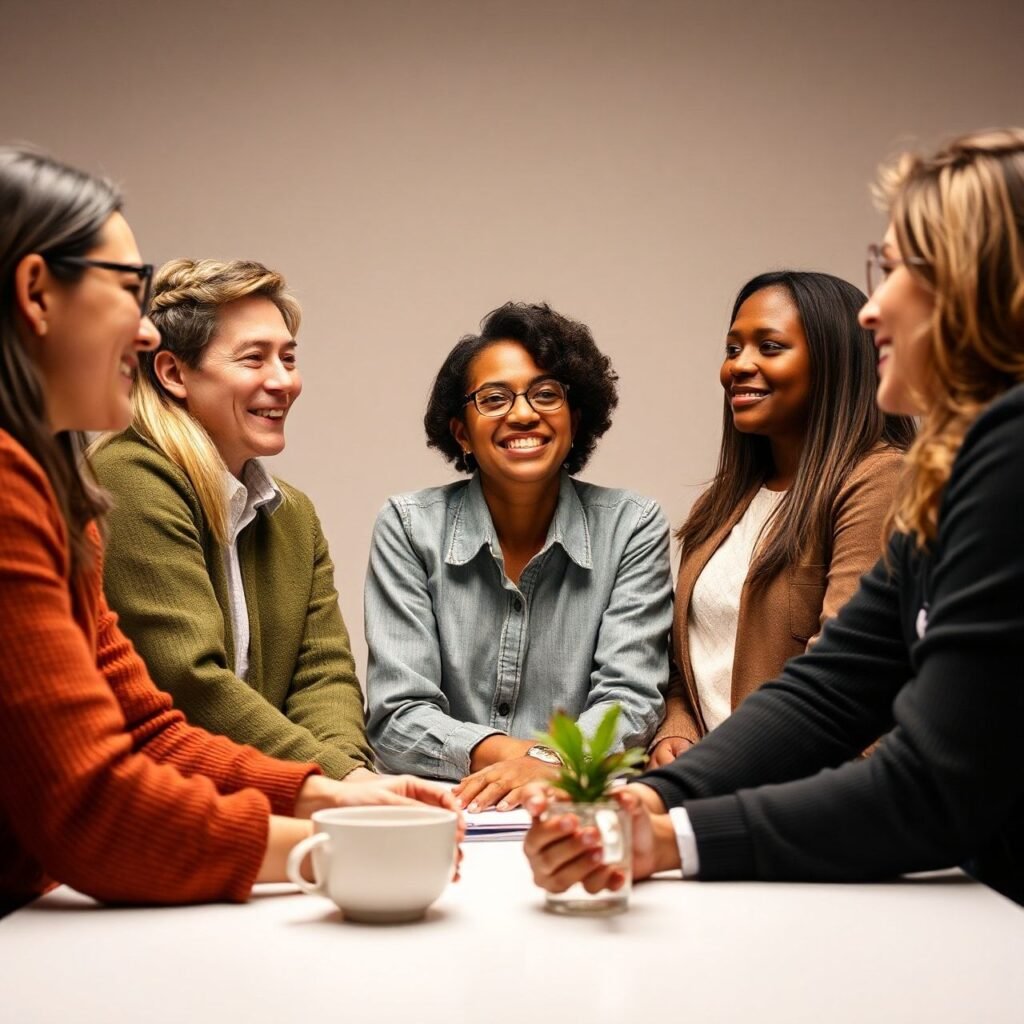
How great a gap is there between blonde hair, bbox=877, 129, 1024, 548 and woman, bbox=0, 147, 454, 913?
1.98ft

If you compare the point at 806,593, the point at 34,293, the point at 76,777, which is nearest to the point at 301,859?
the point at 76,777

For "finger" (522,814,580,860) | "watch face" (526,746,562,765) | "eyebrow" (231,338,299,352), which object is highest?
"eyebrow" (231,338,299,352)

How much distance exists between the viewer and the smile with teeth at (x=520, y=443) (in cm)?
266

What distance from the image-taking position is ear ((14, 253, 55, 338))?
4.01 ft

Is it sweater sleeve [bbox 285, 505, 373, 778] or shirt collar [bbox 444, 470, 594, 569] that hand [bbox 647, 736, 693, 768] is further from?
sweater sleeve [bbox 285, 505, 373, 778]

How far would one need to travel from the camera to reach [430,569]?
2607mm

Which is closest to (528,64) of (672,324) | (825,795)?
(672,324)

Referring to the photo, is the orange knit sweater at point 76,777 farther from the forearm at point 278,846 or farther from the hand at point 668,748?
the hand at point 668,748

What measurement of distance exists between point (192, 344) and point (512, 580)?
798 mm

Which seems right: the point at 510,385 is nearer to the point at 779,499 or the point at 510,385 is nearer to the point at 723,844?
the point at 779,499

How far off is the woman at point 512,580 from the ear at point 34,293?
1263 mm

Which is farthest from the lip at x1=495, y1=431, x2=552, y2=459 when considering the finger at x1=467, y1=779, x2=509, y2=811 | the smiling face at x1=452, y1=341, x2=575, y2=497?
the finger at x1=467, y1=779, x2=509, y2=811

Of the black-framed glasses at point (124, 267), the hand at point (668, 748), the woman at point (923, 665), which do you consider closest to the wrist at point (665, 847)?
the woman at point (923, 665)

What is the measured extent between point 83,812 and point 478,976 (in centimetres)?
38
